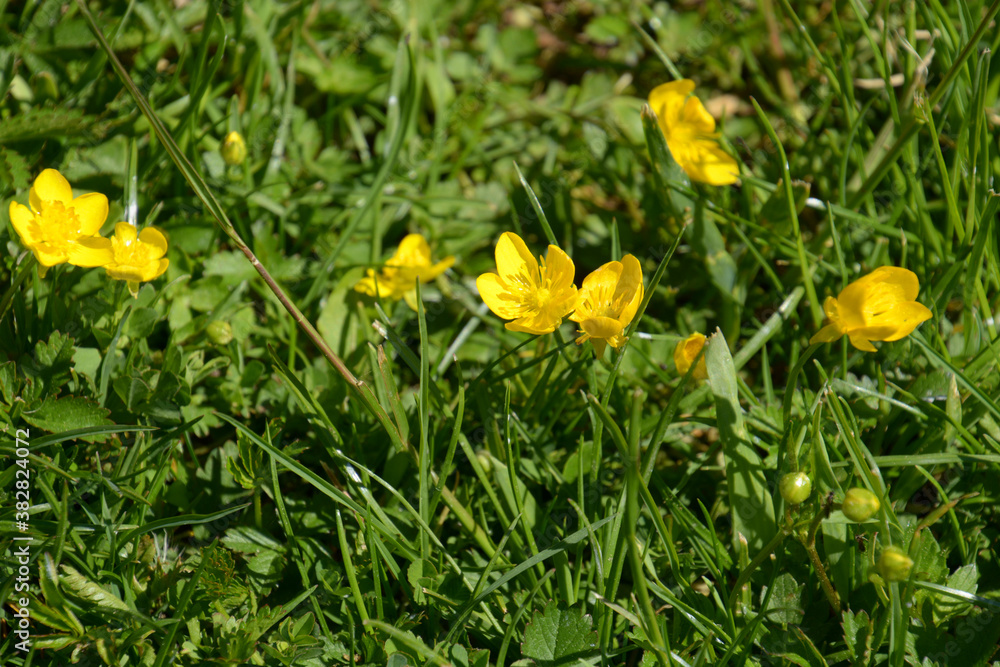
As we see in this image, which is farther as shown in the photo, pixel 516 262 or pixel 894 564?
pixel 516 262

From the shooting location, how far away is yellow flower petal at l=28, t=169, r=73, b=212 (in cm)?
187

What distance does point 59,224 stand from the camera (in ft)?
5.93

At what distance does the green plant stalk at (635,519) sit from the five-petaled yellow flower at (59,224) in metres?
1.38

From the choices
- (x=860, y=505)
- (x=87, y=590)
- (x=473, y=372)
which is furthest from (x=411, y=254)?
(x=860, y=505)

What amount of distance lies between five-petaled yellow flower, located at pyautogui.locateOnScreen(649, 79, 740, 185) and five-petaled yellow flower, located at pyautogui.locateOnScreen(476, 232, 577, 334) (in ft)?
2.48

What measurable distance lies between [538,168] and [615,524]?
5.39ft

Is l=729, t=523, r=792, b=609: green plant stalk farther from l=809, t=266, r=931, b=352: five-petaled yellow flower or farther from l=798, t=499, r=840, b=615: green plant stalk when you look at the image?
l=809, t=266, r=931, b=352: five-petaled yellow flower

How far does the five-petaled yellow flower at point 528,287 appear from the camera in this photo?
1.64 m

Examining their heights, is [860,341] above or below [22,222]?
below

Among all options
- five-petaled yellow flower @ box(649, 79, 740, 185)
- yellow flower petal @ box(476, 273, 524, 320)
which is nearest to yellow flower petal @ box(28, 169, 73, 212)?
yellow flower petal @ box(476, 273, 524, 320)

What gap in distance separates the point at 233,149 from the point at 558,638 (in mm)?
1795

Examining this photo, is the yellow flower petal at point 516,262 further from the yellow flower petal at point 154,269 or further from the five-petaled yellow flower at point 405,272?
the yellow flower petal at point 154,269

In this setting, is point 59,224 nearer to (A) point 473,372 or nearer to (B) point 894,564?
(A) point 473,372

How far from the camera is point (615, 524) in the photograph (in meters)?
1.67
